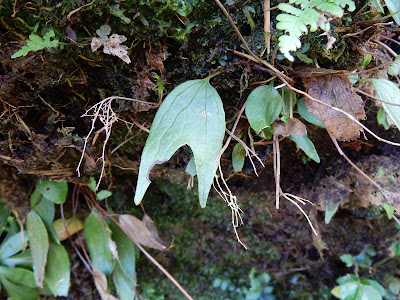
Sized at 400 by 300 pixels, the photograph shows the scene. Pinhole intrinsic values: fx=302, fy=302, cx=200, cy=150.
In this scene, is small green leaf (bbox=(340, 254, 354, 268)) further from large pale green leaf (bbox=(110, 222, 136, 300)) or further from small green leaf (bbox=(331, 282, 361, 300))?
large pale green leaf (bbox=(110, 222, 136, 300))

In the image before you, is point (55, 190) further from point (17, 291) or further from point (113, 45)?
point (113, 45)

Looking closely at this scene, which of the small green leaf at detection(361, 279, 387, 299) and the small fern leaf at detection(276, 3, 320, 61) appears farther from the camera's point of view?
the small green leaf at detection(361, 279, 387, 299)

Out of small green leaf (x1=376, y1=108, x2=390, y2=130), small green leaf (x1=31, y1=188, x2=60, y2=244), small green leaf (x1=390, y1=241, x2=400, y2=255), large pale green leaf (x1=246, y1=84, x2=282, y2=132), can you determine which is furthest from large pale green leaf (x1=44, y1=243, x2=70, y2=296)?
small green leaf (x1=390, y1=241, x2=400, y2=255)

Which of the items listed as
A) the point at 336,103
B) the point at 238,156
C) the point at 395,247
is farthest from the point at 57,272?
the point at 395,247

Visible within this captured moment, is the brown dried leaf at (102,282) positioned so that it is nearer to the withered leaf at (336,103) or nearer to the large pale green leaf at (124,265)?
A: the large pale green leaf at (124,265)

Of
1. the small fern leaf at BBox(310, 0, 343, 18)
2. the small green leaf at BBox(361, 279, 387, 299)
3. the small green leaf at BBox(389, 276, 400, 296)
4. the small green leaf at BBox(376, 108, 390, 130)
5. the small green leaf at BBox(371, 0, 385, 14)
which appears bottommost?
the small green leaf at BBox(389, 276, 400, 296)
